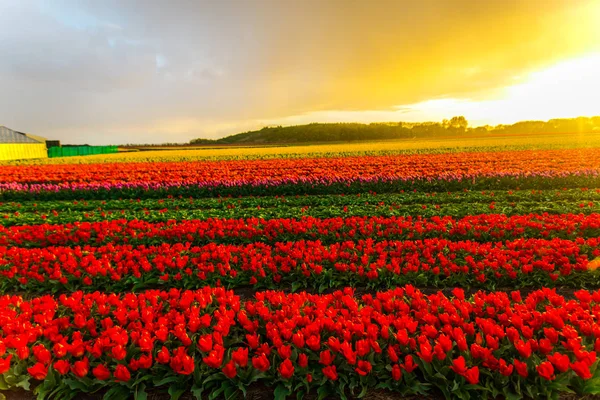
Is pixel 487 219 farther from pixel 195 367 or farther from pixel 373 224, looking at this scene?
pixel 195 367

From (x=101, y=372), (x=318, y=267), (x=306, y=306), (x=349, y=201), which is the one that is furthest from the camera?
(x=349, y=201)

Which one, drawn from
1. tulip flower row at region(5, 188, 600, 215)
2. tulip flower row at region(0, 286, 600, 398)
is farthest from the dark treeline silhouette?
tulip flower row at region(0, 286, 600, 398)

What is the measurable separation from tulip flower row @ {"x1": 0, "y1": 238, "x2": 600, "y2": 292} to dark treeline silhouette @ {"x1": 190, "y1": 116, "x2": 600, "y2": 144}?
9053 cm

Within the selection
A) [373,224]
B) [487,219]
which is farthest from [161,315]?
[487,219]

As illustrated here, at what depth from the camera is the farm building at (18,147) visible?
50.1 m

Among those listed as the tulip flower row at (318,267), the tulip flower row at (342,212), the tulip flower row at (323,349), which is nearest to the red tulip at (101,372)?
the tulip flower row at (323,349)

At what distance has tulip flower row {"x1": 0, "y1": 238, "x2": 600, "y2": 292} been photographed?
18.5 feet

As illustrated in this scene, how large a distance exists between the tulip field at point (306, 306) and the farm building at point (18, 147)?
52348 mm

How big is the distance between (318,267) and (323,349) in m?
2.19

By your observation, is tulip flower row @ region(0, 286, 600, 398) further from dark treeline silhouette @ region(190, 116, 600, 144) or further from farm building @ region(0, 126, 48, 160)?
dark treeline silhouette @ region(190, 116, 600, 144)

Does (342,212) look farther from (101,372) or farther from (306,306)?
(101,372)

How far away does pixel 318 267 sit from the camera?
5.70 metres

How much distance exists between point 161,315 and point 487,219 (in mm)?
7803

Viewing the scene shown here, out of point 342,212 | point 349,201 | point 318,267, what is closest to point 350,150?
point 349,201
